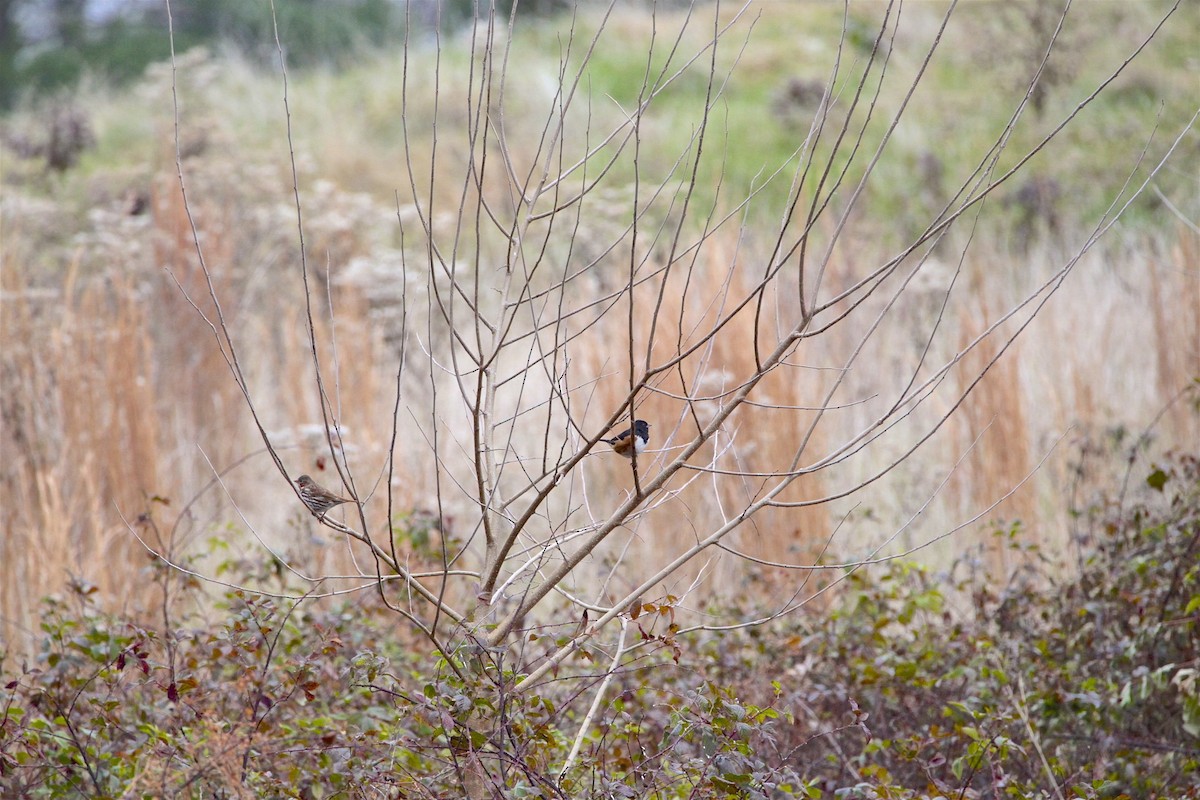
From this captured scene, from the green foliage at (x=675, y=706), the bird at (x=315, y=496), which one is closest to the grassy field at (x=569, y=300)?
the bird at (x=315, y=496)

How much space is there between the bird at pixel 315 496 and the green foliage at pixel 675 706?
0.17 meters

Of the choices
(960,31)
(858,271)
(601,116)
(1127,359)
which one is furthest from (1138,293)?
(960,31)

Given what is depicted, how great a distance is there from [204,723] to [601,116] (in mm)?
10165

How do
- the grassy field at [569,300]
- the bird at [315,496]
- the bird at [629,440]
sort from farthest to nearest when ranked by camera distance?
the grassy field at [569,300] < the bird at [315,496] < the bird at [629,440]

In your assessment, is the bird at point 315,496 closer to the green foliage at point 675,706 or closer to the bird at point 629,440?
the green foliage at point 675,706

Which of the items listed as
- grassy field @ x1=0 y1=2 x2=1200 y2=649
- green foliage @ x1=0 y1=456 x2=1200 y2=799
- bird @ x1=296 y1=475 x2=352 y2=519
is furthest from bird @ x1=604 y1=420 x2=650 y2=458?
bird @ x1=296 y1=475 x2=352 y2=519

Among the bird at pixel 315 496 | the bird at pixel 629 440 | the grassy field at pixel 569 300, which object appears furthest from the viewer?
the grassy field at pixel 569 300

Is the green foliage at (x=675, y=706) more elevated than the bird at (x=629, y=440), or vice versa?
the bird at (x=629, y=440)

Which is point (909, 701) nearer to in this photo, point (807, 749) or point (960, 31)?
point (807, 749)

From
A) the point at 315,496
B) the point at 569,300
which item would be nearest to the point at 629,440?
the point at 315,496

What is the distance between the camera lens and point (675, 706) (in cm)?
198

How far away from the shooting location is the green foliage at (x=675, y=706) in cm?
172

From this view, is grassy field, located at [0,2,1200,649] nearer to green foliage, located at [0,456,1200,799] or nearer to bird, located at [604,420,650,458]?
bird, located at [604,420,650,458]

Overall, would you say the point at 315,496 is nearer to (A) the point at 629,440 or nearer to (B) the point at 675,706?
(A) the point at 629,440
